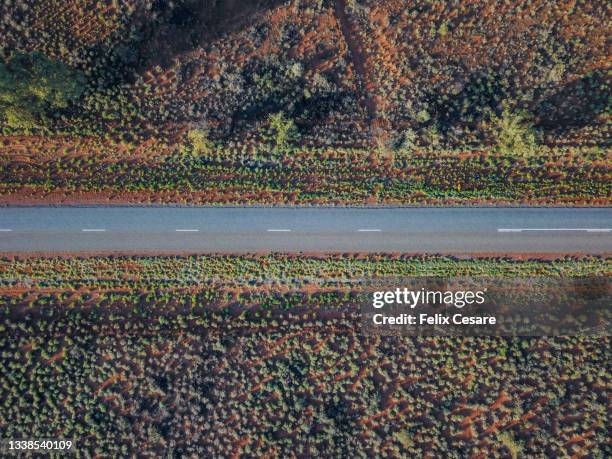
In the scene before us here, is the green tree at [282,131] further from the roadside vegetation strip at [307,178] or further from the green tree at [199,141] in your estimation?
the green tree at [199,141]

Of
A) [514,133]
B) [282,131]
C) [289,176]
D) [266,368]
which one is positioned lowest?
[266,368]

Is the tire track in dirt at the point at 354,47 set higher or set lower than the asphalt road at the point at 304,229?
higher

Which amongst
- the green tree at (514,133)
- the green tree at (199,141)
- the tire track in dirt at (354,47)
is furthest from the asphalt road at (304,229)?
the tire track in dirt at (354,47)

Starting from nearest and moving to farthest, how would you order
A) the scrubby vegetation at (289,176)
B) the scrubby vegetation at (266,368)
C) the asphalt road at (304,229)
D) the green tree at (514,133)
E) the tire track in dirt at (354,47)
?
the green tree at (514,133) < the scrubby vegetation at (266,368) < the tire track in dirt at (354,47) < the scrubby vegetation at (289,176) < the asphalt road at (304,229)

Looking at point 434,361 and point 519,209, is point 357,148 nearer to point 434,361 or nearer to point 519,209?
point 519,209

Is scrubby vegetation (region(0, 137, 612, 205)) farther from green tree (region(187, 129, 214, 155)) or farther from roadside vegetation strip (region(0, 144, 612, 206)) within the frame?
green tree (region(187, 129, 214, 155))

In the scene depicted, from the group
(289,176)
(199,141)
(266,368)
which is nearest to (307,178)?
(289,176)

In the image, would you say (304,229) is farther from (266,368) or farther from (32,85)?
(32,85)
